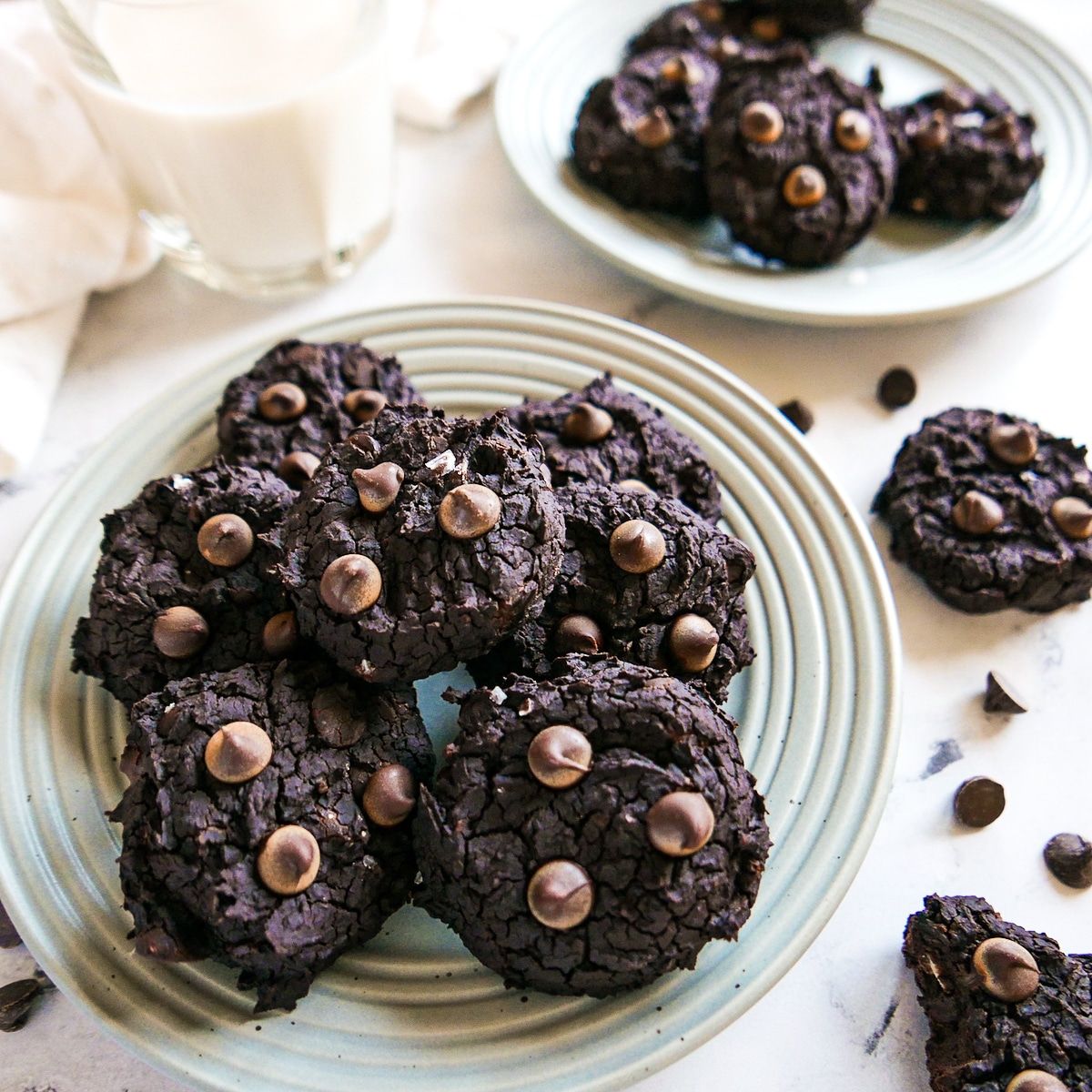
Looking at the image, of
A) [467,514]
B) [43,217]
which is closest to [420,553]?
[467,514]

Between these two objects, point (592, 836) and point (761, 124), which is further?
point (761, 124)

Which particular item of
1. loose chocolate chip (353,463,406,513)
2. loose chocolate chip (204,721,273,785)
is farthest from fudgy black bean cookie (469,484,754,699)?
loose chocolate chip (204,721,273,785)

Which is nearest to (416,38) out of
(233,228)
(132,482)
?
(233,228)

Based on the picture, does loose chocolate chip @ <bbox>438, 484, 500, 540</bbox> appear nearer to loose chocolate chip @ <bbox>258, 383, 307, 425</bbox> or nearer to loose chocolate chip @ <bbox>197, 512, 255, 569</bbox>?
loose chocolate chip @ <bbox>197, 512, 255, 569</bbox>

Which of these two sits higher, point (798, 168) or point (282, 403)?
point (798, 168)

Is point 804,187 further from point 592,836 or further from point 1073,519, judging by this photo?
point 592,836

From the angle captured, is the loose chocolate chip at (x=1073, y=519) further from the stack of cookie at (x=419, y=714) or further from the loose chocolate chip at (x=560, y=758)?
the loose chocolate chip at (x=560, y=758)
